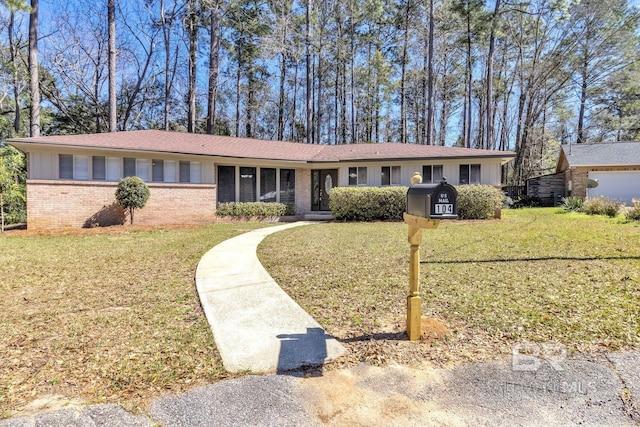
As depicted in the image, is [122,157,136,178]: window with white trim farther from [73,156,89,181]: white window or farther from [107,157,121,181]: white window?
[73,156,89,181]: white window

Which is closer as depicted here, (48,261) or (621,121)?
(48,261)

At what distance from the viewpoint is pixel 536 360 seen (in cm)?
256

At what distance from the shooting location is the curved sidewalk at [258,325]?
2.59m

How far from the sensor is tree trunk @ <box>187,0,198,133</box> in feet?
70.1

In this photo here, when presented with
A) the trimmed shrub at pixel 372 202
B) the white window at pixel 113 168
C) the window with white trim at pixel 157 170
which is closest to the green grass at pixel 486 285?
the trimmed shrub at pixel 372 202

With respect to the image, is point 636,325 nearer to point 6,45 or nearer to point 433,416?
point 433,416

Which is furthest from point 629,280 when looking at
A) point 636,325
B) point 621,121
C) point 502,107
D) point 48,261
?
point 502,107

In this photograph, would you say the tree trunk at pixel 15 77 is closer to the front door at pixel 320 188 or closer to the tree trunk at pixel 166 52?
the tree trunk at pixel 166 52

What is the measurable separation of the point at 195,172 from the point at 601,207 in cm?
1666

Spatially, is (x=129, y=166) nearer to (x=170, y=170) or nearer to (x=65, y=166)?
(x=170, y=170)

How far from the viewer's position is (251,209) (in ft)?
46.8

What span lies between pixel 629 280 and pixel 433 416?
14.5 ft

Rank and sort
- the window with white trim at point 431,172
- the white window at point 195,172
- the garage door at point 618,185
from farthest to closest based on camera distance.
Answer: the garage door at point 618,185
the window with white trim at point 431,172
the white window at point 195,172

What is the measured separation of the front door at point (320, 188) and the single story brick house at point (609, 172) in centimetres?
1351
